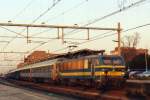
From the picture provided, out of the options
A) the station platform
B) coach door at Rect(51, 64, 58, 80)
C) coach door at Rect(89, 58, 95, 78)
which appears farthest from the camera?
coach door at Rect(51, 64, 58, 80)

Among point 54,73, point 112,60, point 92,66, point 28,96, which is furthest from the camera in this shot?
point 54,73

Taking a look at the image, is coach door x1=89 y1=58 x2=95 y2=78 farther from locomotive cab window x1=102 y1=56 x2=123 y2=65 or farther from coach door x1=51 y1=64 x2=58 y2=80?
coach door x1=51 y1=64 x2=58 y2=80

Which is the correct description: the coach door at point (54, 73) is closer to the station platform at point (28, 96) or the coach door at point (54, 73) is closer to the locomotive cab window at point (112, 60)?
the station platform at point (28, 96)

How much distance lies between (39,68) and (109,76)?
25.9 metres

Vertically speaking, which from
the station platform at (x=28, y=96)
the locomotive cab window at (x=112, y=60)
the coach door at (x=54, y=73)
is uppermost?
the locomotive cab window at (x=112, y=60)

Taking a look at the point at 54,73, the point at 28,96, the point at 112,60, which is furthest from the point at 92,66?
the point at 54,73

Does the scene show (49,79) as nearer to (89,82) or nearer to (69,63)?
(69,63)

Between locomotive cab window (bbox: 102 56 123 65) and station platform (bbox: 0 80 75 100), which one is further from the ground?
locomotive cab window (bbox: 102 56 123 65)

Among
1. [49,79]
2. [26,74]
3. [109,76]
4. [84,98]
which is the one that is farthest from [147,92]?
[26,74]

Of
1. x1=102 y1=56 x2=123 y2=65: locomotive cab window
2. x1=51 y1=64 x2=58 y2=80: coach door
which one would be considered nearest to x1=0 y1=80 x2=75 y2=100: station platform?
x1=102 y1=56 x2=123 y2=65: locomotive cab window

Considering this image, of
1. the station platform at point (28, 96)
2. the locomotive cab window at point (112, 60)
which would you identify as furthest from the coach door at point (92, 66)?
the station platform at point (28, 96)

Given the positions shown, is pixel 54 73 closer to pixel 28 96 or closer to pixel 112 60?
pixel 112 60

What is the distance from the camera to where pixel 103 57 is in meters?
32.0

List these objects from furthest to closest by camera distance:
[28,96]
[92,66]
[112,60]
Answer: [92,66] < [112,60] < [28,96]
